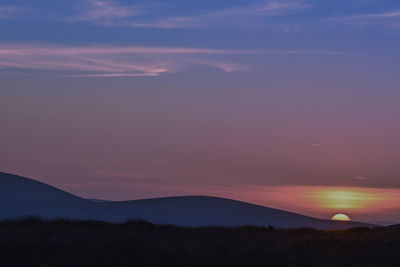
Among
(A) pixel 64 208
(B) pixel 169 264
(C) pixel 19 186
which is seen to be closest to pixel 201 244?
(B) pixel 169 264

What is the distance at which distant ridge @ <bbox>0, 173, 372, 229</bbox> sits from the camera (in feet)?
282

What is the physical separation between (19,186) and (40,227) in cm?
8060

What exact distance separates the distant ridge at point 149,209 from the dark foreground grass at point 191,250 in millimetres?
55320

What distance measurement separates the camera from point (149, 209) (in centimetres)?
9462

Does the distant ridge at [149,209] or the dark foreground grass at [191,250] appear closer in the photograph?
the dark foreground grass at [191,250]

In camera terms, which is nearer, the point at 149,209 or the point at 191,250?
the point at 191,250

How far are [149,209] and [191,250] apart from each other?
70.7 metres

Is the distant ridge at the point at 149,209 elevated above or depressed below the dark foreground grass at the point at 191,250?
above

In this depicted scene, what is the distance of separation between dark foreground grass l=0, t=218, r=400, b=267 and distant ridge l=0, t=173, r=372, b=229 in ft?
181

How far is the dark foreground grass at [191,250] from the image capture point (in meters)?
23.7

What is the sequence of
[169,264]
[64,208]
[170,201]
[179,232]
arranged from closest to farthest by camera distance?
[169,264] < [179,232] < [64,208] < [170,201]

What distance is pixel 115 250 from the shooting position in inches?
952

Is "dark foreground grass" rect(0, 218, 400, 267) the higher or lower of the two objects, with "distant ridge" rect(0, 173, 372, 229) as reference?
lower

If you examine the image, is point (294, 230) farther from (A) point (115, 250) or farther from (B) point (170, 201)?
(B) point (170, 201)
